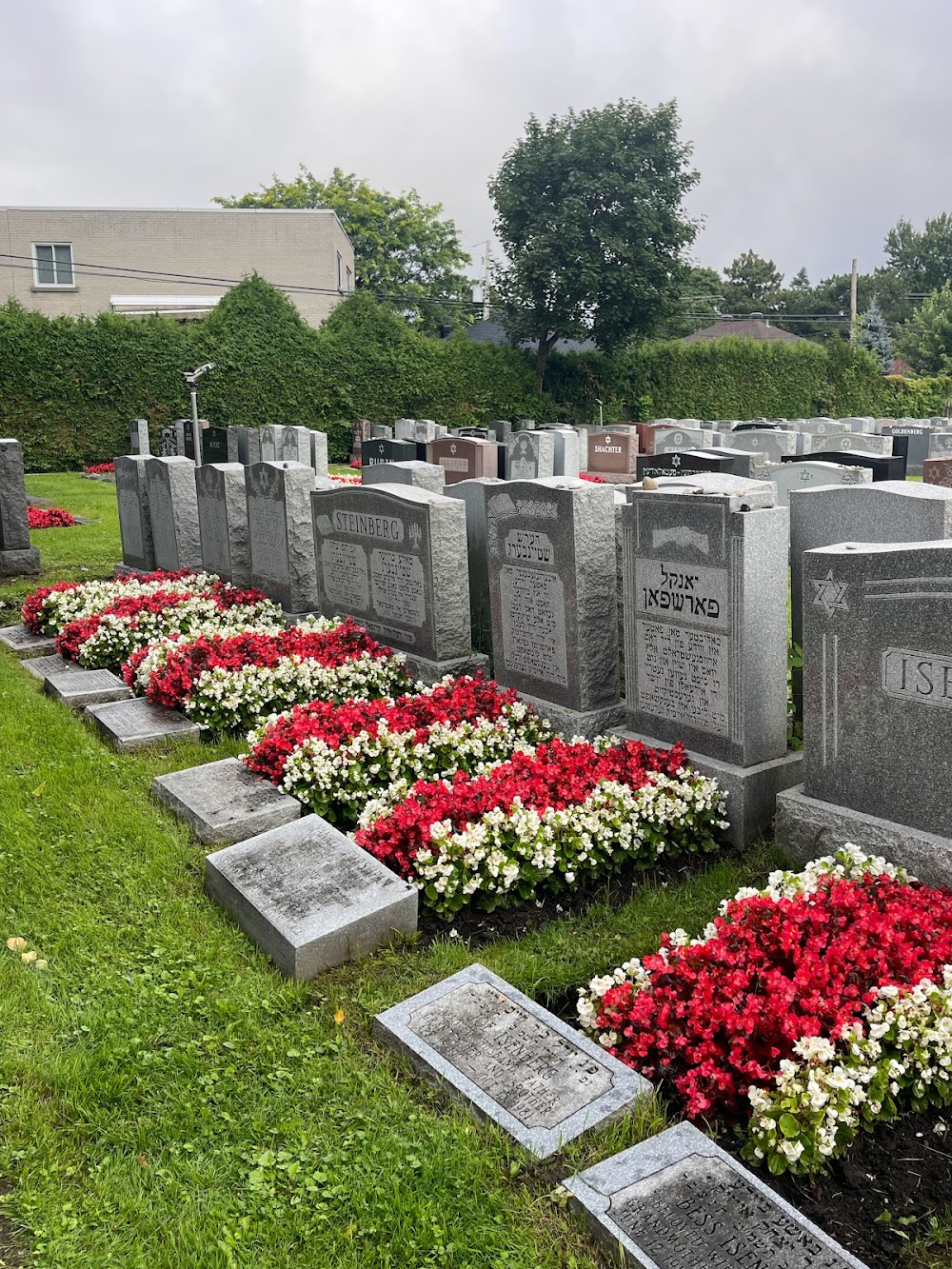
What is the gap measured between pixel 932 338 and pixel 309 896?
57005 millimetres

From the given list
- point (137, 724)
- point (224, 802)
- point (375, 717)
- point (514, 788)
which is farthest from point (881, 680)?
point (137, 724)

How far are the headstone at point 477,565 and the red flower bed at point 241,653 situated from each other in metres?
0.71

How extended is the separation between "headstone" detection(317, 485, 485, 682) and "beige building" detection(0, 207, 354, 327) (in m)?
26.2

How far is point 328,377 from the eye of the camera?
27.2 m

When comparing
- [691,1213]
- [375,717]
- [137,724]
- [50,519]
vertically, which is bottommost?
[691,1213]

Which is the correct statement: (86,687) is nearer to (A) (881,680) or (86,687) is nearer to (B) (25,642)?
(B) (25,642)

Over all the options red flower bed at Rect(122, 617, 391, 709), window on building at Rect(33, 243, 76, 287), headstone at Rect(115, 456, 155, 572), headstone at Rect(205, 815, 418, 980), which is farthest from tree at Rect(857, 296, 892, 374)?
headstone at Rect(205, 815, 418, 980)

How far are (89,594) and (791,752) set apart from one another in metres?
6.19

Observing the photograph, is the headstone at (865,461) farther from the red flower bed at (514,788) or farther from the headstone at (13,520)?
the headstone at (13,520)

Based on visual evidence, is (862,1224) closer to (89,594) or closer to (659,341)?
(89,594)

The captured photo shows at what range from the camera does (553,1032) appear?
126 inches

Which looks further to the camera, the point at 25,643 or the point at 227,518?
the point at 227,518

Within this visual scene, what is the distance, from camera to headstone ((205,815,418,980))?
12.3 feet

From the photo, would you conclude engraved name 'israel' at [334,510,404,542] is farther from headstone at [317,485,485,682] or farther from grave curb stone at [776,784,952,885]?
grave curb stone at [776,784,952,885]
